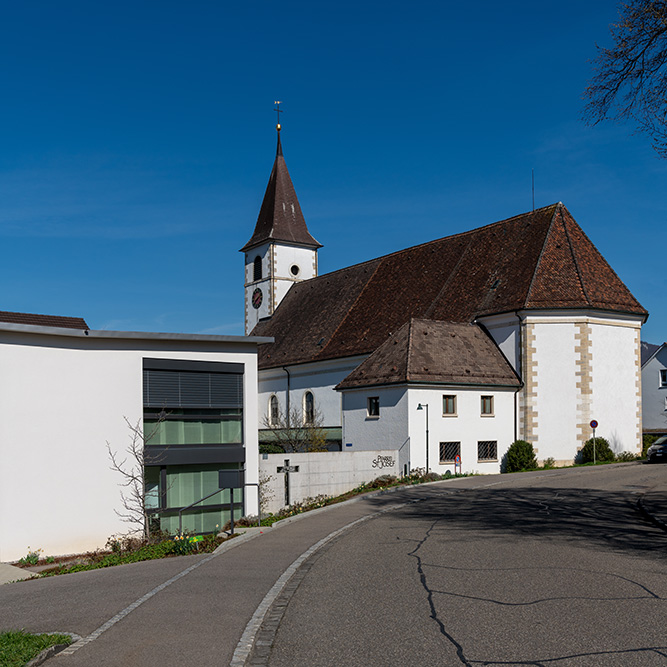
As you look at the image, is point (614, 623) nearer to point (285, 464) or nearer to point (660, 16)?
point (660, 16)

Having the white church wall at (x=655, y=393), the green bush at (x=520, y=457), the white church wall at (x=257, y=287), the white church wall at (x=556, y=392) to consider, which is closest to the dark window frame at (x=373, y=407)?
the green bush at (x=520, y=457)

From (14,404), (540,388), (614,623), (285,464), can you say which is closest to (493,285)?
(540,388)

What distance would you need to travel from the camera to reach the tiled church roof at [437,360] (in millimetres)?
31906

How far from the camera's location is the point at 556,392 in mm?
34438

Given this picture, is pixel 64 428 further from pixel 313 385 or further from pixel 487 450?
pixel 313 385

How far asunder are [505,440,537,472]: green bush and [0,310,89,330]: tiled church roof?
17.7m

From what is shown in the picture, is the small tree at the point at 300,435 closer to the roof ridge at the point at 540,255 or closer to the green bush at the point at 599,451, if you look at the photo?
the roof ridge at the point at 540,255

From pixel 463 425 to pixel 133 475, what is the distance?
52.5 feet

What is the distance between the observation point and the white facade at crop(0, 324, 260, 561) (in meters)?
18.2

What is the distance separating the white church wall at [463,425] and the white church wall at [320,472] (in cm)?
235

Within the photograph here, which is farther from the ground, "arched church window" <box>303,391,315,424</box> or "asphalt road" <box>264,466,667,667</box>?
"arched church window" <box>303,391,315,424</box>

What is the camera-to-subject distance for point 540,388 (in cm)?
3438

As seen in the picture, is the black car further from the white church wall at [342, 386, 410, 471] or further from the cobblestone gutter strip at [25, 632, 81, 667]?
the cobblestone gutter strip at [25, 632, 81, 667]

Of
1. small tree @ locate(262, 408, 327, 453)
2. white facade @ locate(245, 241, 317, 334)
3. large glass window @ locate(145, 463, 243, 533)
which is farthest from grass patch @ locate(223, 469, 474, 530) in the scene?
white facade @ locate(245, 241, 317, 334)
